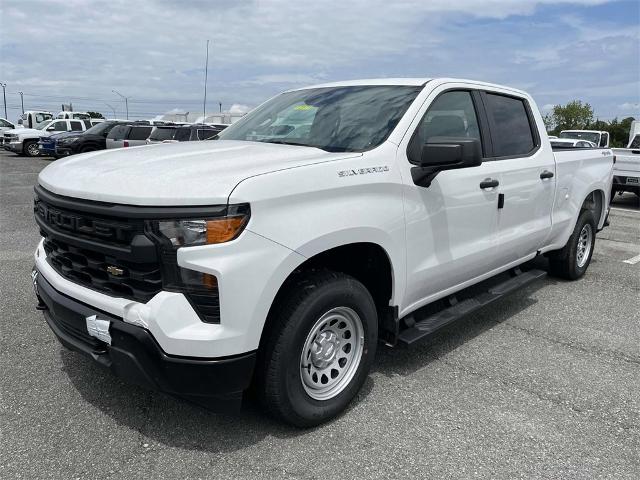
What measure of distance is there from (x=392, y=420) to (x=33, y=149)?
2605cm

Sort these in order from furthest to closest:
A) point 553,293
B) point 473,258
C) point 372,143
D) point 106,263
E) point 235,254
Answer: point 553,293, point 473,258, point 372,143, point 106,263, point 235,254

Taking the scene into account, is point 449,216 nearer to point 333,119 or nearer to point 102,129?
point 333,119

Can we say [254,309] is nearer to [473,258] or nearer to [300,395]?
[300,395]

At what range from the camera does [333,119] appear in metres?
3.71

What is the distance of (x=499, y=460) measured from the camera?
278 cm

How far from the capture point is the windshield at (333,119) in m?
3.42

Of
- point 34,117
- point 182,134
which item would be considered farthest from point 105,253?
point 34,117

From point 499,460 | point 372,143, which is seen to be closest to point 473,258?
point 372,143

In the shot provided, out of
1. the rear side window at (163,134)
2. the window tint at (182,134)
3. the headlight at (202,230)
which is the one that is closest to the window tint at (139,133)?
the rear side window at (163,134)

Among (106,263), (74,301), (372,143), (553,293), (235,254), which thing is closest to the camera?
(235,254)

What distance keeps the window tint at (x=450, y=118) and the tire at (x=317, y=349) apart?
3.90 feet

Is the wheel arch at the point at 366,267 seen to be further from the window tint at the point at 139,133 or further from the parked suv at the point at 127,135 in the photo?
the window tint at the point at 139,133

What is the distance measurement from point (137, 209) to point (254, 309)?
2.25 ft

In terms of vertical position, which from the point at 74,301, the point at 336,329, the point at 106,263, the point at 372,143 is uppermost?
the point at 372,143
